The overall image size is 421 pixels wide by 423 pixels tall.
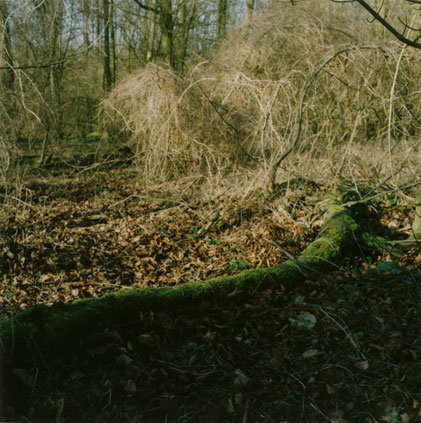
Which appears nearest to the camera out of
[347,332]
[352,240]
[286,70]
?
[347,332]

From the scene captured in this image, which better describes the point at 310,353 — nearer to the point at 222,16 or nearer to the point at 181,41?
the point at 181,41

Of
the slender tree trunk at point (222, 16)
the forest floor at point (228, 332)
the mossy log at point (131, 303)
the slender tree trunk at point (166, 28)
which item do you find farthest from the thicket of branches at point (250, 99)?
the slender tree trunk at point (222, 16)

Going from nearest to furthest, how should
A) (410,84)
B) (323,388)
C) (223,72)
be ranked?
1. (323,388)
2. (410,84)
3. (223,72)

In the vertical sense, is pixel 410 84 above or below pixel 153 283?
above

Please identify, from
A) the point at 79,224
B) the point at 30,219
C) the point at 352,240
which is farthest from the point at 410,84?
the point at 30,219

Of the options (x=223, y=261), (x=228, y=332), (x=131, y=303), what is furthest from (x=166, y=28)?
(x=228, y=332)

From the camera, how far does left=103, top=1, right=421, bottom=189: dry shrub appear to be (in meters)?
6.39

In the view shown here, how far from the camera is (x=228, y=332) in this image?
3242mm

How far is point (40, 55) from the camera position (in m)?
8.64

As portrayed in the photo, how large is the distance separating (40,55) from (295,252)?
7.23 meters

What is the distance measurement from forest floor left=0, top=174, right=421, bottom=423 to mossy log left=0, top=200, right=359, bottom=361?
0.28 feet

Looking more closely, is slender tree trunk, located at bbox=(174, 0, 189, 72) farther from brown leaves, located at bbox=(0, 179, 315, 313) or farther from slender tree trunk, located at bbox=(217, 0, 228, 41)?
brown leaves, located at bbox=(0, 179, 315, 313)

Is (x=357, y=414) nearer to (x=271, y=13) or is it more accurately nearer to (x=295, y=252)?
(x=295, y=252)

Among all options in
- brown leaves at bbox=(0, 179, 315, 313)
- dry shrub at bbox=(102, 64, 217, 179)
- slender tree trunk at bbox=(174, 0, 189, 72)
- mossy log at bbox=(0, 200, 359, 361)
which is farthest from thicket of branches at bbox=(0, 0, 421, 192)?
mossy log at bbox=(0, 200, 359, 361)
